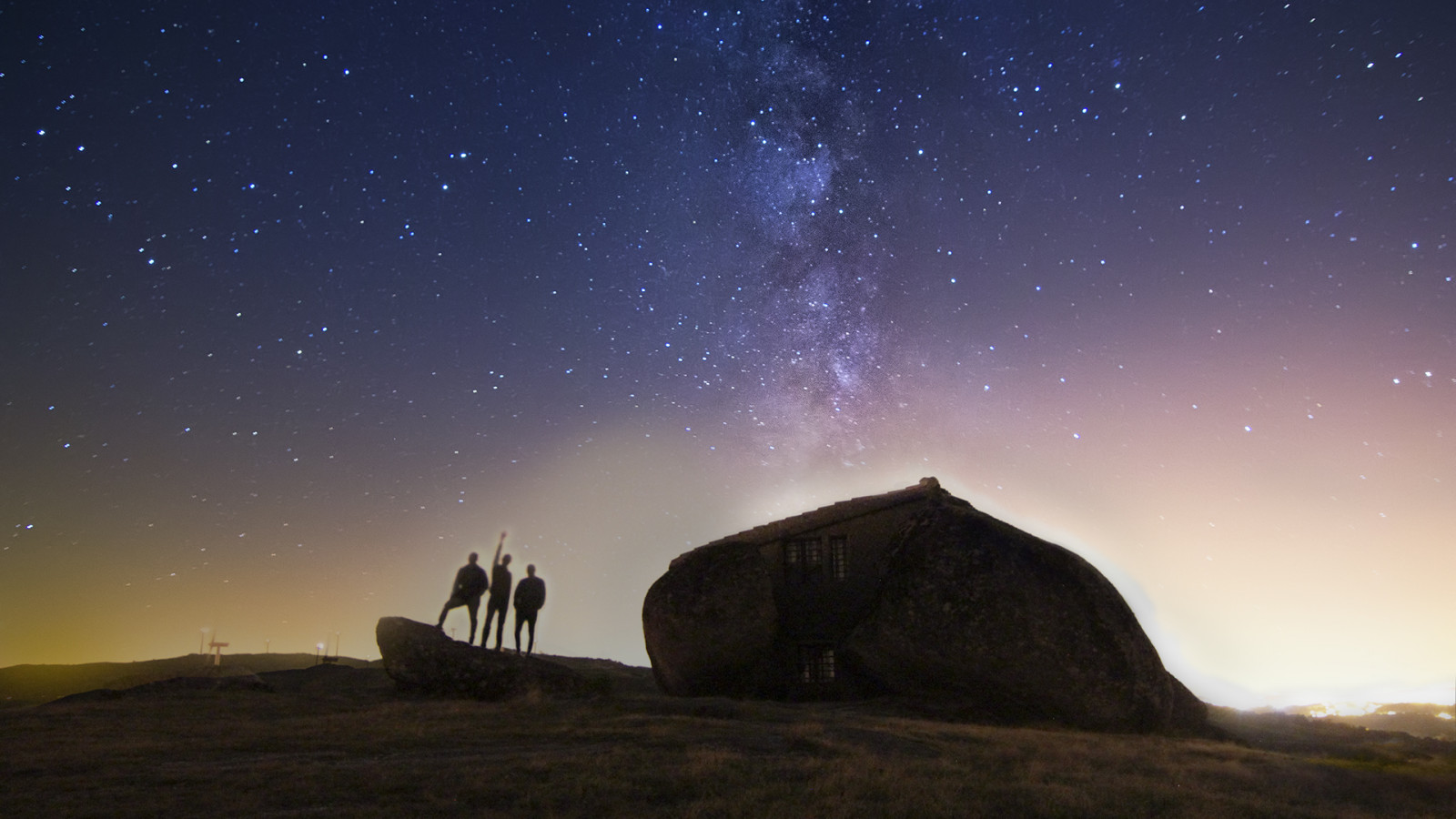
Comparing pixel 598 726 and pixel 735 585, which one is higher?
pixel 735 585

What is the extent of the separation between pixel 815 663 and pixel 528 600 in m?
7.33

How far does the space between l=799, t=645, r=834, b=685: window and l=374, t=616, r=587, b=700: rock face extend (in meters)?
6.74

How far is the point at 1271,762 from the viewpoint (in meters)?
11.0

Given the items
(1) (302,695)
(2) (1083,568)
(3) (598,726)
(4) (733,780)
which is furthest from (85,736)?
(2) (1083,568)

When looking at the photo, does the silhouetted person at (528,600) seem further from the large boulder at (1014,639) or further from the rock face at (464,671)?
the large boulder at (1014,639)

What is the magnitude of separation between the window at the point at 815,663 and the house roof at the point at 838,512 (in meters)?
3.00

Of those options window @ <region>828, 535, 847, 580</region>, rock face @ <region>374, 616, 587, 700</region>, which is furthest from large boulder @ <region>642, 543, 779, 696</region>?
rock face @ <region>374, 616, 587, 700</region>

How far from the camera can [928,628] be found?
622 inches

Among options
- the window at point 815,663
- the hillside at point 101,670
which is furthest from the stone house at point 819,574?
the hillside at point 101,670

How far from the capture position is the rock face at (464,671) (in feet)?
46.9

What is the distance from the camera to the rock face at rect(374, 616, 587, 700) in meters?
14.3

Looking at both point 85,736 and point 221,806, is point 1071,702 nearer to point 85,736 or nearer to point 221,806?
point 221,806

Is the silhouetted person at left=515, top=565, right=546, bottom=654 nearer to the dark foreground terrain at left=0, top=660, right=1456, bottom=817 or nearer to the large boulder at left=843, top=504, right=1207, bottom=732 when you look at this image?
the dark foreground terrain at left=0, top=660, right=1456, bottom=817

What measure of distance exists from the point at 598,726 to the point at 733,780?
373 cm
